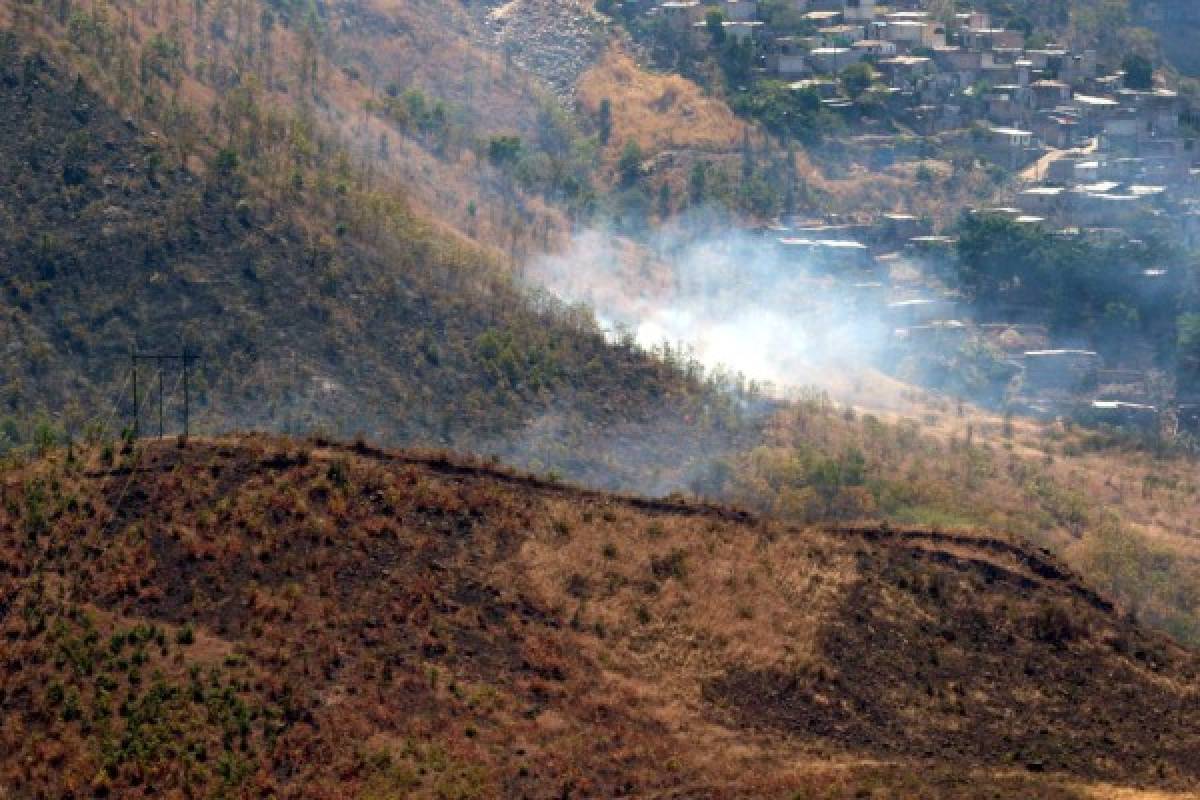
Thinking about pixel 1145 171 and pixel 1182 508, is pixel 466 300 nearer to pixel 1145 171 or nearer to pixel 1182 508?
pixel 1182 508

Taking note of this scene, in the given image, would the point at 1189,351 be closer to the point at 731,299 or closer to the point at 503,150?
the point at 731,299

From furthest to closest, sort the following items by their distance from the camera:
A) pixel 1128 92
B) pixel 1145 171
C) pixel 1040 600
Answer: pixel 1128 92
pixel 1145 171
pixel 1040 600

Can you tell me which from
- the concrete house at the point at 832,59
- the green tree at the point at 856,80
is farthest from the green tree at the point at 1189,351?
the concrete house at the point at 832,59

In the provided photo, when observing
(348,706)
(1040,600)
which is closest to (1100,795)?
(1040,600)

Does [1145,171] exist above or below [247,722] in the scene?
below

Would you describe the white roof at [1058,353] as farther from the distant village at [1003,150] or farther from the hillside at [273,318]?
the hillside at [273,318]

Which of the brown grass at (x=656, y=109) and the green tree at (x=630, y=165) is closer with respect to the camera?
the green tree at (x=630, y=165)
